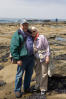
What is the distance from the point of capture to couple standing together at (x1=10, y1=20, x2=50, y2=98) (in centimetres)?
427

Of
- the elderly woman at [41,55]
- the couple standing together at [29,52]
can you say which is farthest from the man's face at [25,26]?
the elderly woman at [41,55]

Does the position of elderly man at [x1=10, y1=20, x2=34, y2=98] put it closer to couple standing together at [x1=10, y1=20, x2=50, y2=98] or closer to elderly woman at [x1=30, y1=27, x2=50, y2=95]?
couple standing together at [x1=10, y1=20, x2=50, y2=98]

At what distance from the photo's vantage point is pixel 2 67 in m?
7.67

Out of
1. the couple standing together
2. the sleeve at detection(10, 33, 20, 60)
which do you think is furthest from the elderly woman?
the sleeve at detection(10, 33, 20, 60)

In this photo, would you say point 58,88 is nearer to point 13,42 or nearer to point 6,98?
point 6,98

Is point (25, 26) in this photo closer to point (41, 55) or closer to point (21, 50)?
point (21, 50)

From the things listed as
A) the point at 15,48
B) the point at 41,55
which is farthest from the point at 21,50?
the point at 41,55

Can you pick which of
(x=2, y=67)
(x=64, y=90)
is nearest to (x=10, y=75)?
(x=2, y=67)

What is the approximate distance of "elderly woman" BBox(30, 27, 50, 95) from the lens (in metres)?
4.45

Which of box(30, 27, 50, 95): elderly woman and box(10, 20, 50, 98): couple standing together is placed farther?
box(30, 27, 50, 95): elderly woman

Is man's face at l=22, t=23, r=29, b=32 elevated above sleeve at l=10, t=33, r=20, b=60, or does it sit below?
above

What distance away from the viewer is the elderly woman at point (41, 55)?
4.45 meters

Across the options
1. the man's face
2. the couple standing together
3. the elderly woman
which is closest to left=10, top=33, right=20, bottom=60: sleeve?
the couple standing together

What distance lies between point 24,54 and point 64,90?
5.75 feet
